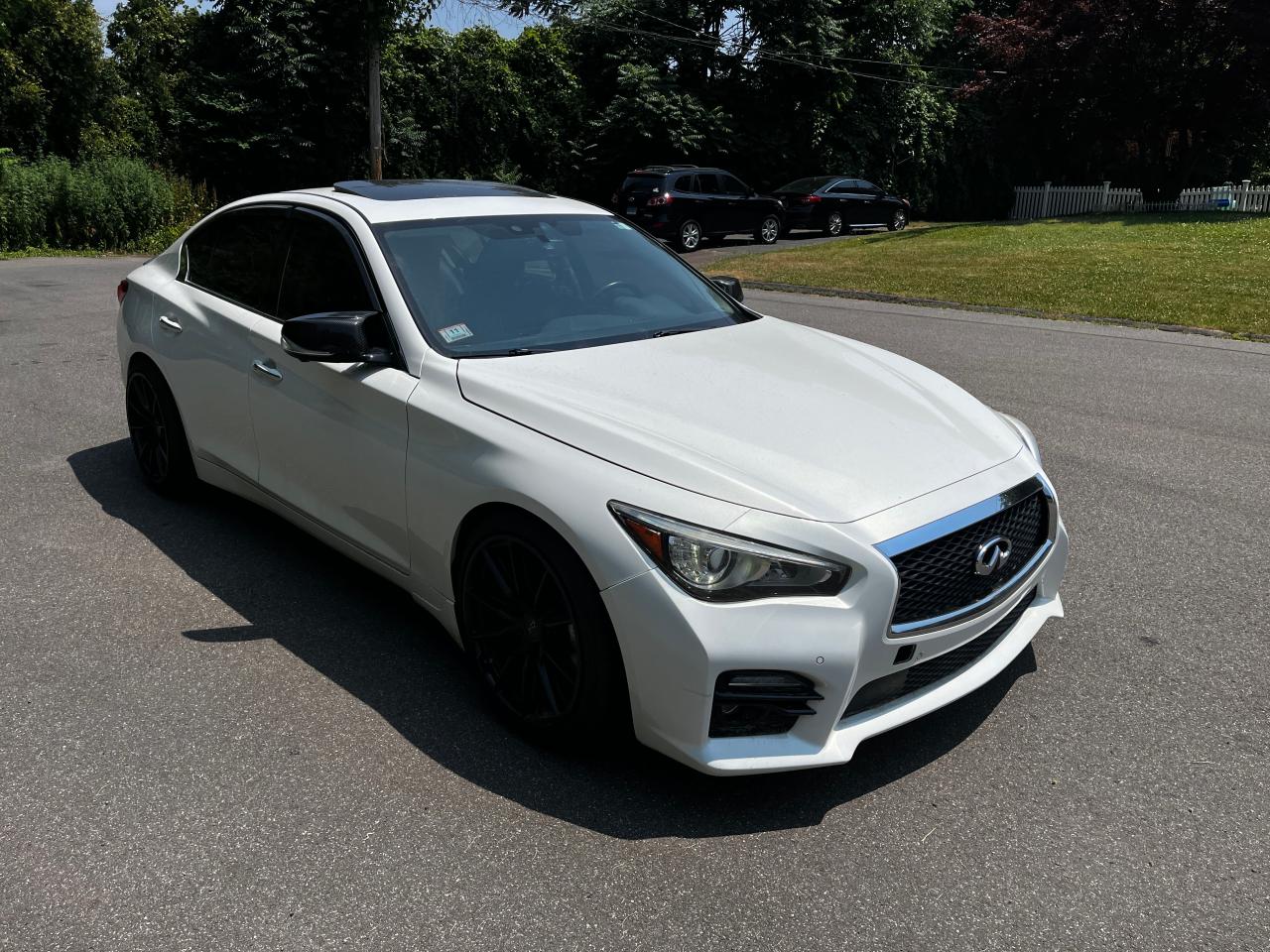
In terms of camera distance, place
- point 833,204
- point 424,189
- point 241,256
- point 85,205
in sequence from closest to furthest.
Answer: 1. point 424,189
2. point 241,256
3. point 85,205
4. point 833,204

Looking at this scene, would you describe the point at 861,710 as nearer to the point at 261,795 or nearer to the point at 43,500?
the point at 261,795

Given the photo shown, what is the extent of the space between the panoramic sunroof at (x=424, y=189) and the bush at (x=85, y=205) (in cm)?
1747

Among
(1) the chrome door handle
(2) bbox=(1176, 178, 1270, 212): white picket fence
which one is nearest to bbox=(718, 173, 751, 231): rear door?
(2) bbox=(1176, 178, 1270, 212): white picket fence

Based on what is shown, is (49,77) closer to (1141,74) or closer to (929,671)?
(929,671)

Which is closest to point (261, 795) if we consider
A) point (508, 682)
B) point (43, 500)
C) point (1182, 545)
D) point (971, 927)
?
point (508, 682)

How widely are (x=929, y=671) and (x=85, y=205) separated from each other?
20.7 meters

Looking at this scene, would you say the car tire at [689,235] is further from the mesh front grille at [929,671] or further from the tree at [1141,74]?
the mesh front grille at [929,671]

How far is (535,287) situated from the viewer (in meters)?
4.25

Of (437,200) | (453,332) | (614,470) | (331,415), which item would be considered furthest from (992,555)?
(437,200)

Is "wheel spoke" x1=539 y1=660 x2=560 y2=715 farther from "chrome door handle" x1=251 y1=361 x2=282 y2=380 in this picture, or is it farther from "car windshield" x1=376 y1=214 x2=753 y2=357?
"chrome door handle" x1=251 y1=361 x2=282 y2=380

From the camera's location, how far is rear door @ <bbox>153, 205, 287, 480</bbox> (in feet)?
15.3

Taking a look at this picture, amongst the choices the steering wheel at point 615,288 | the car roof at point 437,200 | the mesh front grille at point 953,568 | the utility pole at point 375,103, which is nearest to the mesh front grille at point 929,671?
the mesh front grille at point 953,568

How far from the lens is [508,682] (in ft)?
11.3

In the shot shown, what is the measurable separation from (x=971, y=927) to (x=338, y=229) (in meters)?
3.32
